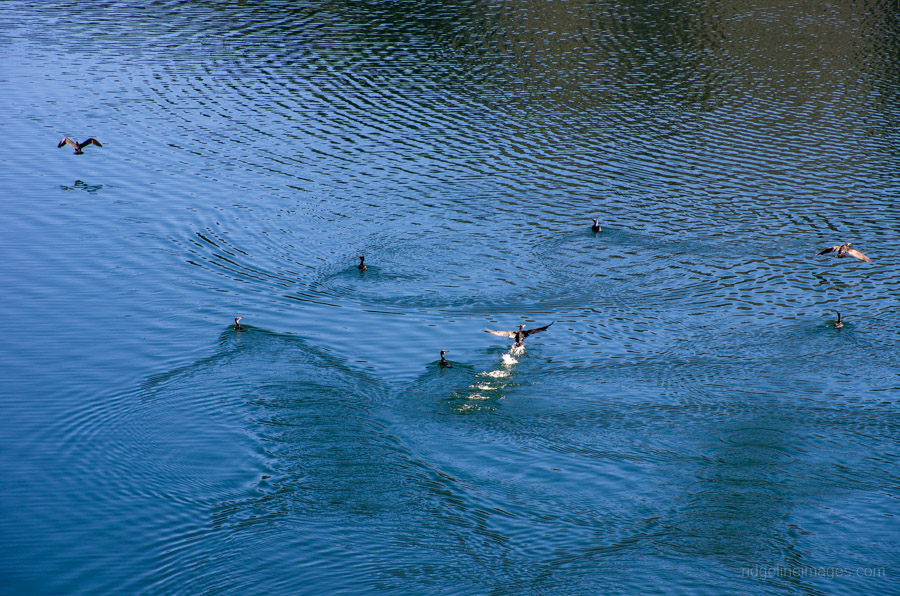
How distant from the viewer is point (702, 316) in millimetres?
32312

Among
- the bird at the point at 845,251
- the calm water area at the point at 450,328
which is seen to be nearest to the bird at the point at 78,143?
the calm water area at the point at 450,328

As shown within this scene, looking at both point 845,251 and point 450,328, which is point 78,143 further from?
point 845,251

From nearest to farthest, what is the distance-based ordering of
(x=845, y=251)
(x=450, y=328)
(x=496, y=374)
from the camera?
(x=496, y=374) < (x=450, y=328) < (x=845, y=251)

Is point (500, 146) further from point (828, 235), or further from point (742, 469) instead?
point (742, 469)

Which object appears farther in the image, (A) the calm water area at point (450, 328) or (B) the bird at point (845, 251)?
(B) the bird at point (845, 251)

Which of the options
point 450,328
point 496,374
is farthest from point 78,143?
point 496,374

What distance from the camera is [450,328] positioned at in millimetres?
31266

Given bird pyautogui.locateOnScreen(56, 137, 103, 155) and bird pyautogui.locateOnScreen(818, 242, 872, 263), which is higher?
bird pyautogui.locateOnScreen(56, 137, 103, 155)

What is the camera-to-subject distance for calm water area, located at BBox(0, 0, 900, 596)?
858 inches

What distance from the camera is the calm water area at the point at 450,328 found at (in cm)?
2178

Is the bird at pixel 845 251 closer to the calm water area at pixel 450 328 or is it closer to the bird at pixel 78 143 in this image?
the calm water area at pixel 450 328

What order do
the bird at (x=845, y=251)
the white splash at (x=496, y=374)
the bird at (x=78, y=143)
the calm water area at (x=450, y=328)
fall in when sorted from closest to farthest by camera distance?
the calm water area at (x=450, y=328) → the white splash at (x=496, y=374) → the bird at (x=845, y=251) → the bird at (x=78, y=143)

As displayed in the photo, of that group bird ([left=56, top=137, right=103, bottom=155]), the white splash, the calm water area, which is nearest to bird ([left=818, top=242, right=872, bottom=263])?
the calm water area

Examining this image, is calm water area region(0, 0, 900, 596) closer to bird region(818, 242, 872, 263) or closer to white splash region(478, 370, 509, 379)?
white splash region(478, 370, 509, 379)
